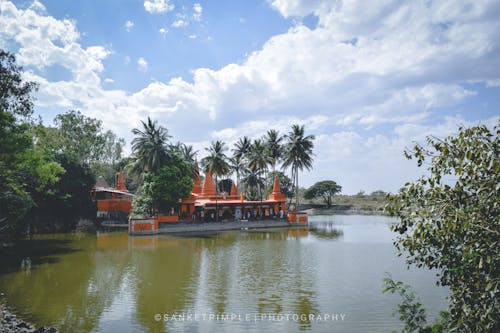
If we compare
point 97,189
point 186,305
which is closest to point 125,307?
point 186,305

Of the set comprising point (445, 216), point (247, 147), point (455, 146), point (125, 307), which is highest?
point (247, 147)

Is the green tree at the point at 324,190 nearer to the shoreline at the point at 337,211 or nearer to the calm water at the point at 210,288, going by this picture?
the shoreline at the point at 337,211

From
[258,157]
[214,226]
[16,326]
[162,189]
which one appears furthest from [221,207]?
[16,326]

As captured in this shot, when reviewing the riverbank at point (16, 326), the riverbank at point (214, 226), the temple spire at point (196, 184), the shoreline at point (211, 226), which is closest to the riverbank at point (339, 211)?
the shoreline at point (211, 226)

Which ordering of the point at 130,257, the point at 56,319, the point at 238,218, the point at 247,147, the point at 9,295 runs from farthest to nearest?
1. the point at 247,147
2. the point at 238,218
3. the point at 130,257
4. the point at 9,295
5. the point at 56,319

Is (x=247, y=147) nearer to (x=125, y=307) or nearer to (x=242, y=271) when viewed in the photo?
(x=242, y=271)

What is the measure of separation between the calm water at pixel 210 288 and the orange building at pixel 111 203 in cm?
1839

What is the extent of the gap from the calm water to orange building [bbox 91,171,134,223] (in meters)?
18.4

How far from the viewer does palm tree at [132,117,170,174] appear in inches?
1457

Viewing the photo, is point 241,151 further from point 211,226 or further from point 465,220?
point 465,220

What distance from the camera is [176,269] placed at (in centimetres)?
1850

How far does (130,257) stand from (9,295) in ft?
28.7

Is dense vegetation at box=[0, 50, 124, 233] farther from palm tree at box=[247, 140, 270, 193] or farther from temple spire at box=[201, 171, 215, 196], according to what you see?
palm tree at box=[247, 140, 270, 193]

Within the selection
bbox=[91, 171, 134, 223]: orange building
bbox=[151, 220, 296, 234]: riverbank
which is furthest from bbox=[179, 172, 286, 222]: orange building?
bbox=[91, 171, 134, 223]: orange building
